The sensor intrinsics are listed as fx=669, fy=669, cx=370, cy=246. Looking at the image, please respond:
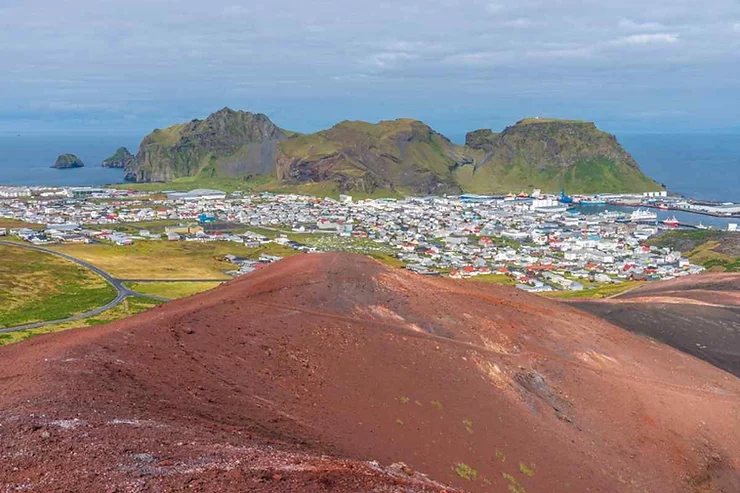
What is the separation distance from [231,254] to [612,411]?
278ft

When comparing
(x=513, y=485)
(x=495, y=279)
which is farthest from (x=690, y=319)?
(x=495, y=279)

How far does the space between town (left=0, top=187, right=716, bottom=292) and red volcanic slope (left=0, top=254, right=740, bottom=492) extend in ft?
180

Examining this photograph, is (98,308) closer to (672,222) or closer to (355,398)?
(355,398)

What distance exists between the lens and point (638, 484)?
26328 millimetres

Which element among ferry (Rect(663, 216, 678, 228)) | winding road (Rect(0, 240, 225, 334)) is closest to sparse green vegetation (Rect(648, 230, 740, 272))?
ferry (Rect(663, 216, 678, 228))

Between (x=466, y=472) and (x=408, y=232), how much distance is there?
12886 centimetres

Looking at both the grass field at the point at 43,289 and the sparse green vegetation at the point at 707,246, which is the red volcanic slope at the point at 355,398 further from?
the sparse green vegetation at the point at 707,246

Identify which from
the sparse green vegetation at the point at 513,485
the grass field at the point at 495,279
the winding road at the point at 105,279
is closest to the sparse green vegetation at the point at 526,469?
the sparse green vegetation at the point at 513,485

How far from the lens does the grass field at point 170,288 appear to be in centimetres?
7075

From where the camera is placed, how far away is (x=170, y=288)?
73688mm

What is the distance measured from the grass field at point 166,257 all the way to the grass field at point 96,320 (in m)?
15.4

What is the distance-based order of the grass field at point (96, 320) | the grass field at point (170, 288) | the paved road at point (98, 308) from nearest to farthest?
the grass field at point (96, 320), the paved road at point (98, 308), the grass field at point (170, 288)

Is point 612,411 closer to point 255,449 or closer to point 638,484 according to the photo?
point 638,484

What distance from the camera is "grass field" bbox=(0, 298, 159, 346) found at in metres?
48.3
